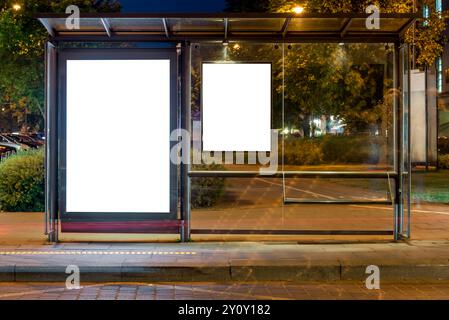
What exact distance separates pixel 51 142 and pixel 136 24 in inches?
79.9

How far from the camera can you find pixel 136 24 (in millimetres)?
9055

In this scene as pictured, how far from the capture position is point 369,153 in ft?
37.7

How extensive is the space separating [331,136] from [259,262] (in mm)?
4999

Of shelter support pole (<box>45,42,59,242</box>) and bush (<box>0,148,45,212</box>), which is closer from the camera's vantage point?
shelter support pole (<box>45,42,59,242</box>)

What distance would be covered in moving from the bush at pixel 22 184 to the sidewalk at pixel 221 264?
13.0 feet

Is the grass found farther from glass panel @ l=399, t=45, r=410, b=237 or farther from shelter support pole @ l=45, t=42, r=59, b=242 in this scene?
shelter support pole @ l=45, t=42, r=59, b=242

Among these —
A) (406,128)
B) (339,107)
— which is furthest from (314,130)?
(406,128)

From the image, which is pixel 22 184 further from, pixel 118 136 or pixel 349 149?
pixel 349 149

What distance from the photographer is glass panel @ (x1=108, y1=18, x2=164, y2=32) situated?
28.9 ft

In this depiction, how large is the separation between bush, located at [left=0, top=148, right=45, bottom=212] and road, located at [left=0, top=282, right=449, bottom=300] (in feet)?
17.4

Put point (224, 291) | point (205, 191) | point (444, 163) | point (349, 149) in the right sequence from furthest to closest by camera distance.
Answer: point (444, 163) < point (205, 191) < point (349, 149) < point (224, 291)

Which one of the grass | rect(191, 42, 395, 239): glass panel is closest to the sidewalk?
rect(191, 42, 395, 239): glass panel

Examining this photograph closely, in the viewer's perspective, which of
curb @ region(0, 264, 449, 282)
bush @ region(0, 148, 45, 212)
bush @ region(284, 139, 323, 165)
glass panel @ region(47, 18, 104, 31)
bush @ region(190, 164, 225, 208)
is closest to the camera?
curb @ region(0, 264, 449, 282)

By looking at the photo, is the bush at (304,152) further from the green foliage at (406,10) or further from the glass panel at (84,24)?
the glass panel at (84,24)
